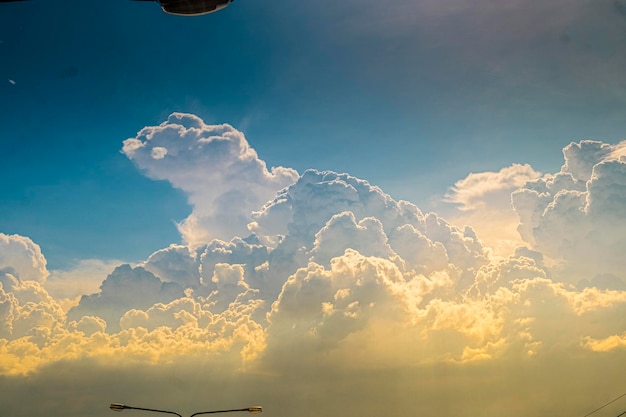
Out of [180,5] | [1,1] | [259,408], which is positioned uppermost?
[180,5]

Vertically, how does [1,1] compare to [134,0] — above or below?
below

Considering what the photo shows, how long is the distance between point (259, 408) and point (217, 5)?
1439 inches

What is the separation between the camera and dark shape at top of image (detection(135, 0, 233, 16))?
23.3m

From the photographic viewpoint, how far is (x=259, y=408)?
47594 millimetres

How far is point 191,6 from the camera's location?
23.8m

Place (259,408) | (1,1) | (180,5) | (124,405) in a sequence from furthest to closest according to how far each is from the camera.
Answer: (259,408)
(124,405)
(180,5)
(1,1)

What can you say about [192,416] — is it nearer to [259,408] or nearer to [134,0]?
[259,408]

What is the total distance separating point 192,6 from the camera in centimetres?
2378

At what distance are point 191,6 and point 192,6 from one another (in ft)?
0.15

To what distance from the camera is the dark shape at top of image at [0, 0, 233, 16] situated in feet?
76.4

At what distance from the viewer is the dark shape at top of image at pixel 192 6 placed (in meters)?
23.3

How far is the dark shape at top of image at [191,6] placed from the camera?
23.3 meters

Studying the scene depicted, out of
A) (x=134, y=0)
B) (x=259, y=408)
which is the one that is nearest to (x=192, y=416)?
(x=259, y=408)

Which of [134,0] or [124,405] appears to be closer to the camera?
[134,0]
